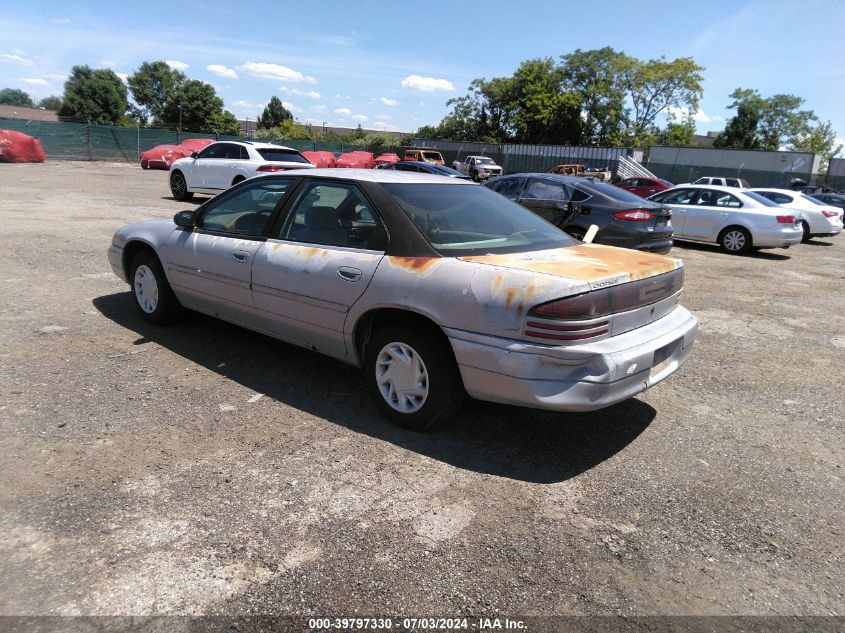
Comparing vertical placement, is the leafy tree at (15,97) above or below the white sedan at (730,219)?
above

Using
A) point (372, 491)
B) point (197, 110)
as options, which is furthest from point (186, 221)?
point (197, 110)

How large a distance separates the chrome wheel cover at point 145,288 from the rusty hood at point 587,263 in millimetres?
3231

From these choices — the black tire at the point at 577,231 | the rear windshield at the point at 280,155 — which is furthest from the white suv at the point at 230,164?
the black tire at the point at 577,231

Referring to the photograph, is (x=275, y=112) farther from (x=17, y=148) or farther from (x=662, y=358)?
(x=662, y=358)

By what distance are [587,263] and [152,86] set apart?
379 ft

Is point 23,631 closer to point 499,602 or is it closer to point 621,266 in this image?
point 499,602

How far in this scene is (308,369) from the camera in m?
4.71

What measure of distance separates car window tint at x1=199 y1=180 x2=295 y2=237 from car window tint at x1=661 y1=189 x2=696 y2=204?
11.9 metres

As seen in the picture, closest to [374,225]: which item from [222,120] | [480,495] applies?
[480,495]

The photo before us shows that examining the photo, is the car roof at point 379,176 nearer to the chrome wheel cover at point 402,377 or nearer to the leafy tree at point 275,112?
the chrome wheel cover at point 402,377

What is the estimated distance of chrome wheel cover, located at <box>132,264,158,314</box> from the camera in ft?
17.6

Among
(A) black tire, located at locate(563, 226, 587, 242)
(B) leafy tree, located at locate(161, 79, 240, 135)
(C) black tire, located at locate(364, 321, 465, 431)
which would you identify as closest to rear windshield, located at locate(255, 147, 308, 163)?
(A) black tire, located at locate(563, 226, 587, 242)

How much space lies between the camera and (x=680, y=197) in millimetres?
14086

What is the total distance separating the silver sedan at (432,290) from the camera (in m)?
3.13
